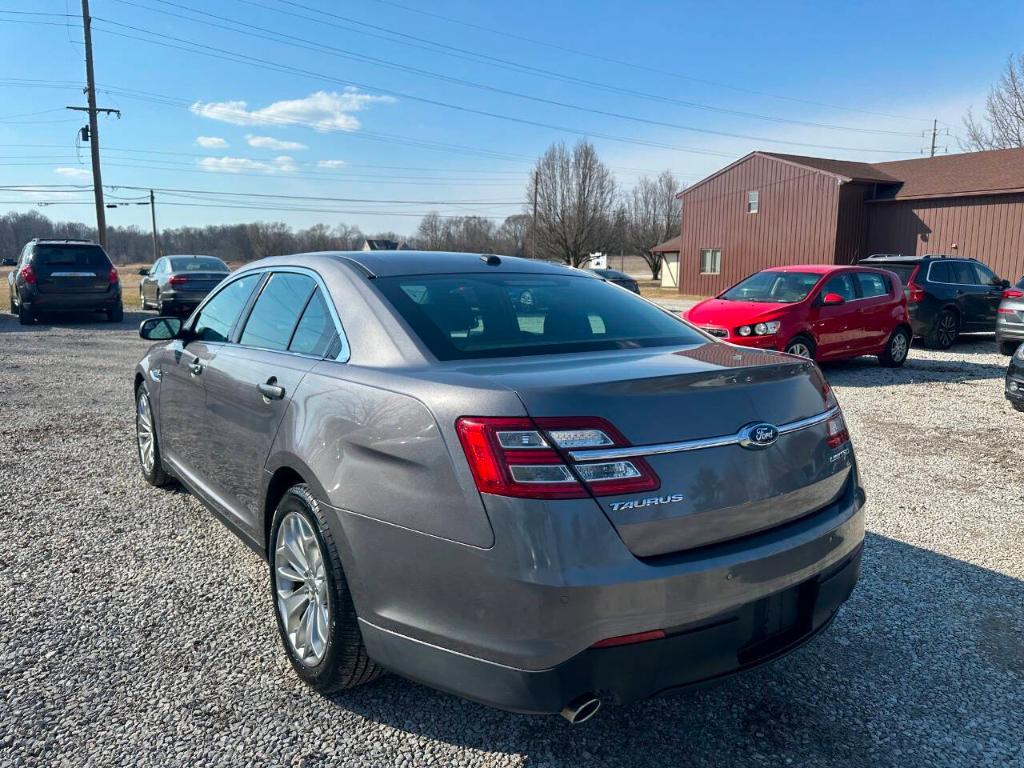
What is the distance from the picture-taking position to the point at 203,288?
1647 centimetres

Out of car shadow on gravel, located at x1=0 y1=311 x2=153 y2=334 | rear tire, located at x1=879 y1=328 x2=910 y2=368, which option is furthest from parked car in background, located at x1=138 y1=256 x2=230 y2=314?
rear tire, located at x1=879 y1=328 x2=910 y2=368

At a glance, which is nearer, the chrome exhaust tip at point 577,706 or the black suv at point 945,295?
the chrome exhaust tip at point 577,706

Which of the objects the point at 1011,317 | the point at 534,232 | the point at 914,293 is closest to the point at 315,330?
the point at 1011,317

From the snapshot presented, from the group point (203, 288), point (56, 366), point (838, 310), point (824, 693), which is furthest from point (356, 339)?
point (203, 288)

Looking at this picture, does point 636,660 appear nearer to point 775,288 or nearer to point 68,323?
point 775,288

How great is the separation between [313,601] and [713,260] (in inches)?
1403

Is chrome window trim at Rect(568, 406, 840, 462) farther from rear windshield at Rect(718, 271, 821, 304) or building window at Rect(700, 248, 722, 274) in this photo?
building window at Rect(700, 248, 722, 274)

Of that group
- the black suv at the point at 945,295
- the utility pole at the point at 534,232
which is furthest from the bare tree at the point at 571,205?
the black suv at the point at 945,295

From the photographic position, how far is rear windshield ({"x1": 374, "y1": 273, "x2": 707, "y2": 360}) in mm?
2766

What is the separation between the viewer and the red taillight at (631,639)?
204cm

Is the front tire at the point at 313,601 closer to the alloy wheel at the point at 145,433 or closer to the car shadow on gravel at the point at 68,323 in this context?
the alloy wheel at the point at 145,433

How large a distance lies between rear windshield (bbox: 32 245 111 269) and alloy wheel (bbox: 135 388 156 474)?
13856 millimetres

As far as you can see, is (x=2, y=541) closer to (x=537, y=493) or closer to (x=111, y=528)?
(x=111, y=528)

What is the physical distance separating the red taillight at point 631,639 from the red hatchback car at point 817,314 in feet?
25.2
